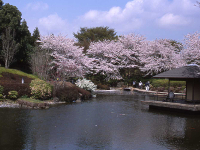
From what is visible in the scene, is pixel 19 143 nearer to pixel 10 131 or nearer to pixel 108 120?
pixel 10 131

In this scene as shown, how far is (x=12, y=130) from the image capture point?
8852 millimetres

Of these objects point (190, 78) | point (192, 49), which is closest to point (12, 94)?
point (190, 78)

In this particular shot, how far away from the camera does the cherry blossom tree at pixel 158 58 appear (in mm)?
38000

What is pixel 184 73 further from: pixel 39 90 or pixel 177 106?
pixel 39 90

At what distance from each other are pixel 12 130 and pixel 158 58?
3414cm

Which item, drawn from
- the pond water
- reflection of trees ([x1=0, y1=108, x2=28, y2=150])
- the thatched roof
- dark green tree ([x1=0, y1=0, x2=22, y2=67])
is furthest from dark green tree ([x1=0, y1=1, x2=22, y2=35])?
the thatched roof

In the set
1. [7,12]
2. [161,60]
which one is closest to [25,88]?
[7,12]

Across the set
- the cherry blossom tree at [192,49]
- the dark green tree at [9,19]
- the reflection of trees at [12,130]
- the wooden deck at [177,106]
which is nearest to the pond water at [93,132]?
the reflection of trees at [12,130]

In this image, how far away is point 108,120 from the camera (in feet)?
37.5

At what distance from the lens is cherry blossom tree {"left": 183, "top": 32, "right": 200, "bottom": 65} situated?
2817 cm

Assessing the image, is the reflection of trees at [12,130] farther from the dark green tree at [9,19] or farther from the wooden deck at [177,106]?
the dark green tree at [9,19]

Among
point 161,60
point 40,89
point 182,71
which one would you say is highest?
point 161,60

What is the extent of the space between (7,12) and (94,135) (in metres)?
27.5

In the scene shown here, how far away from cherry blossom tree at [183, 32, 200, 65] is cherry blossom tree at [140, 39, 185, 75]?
5.55 meters
